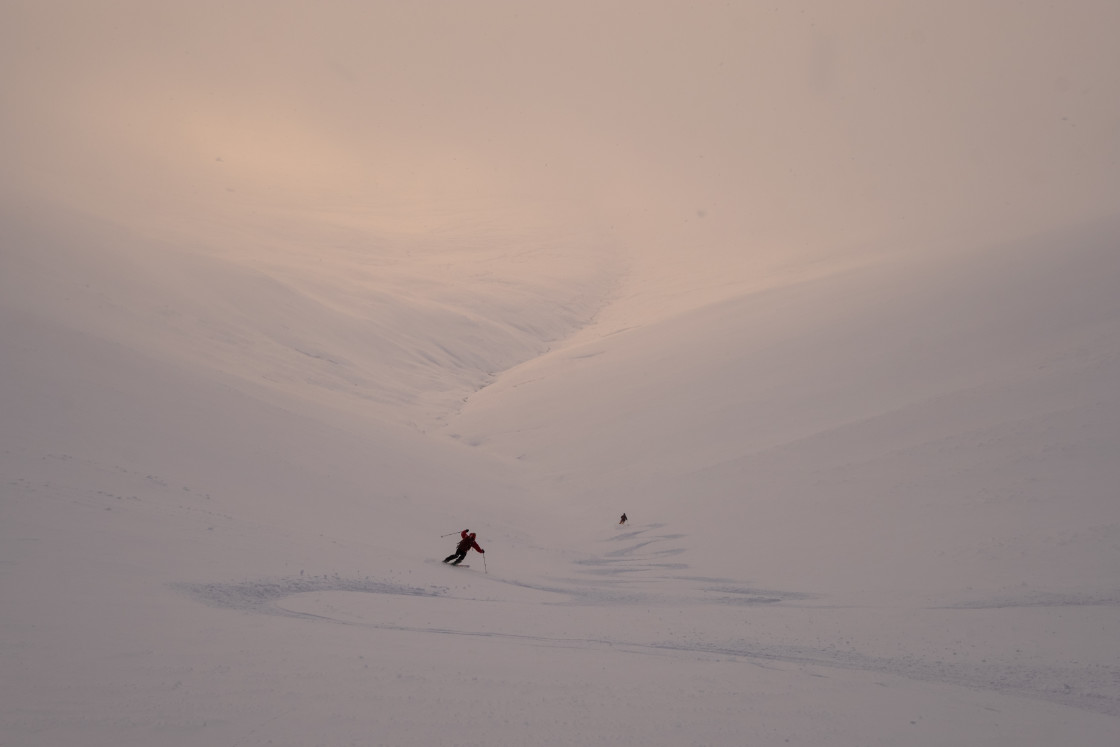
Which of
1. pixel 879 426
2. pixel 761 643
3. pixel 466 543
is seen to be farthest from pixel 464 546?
pixel 879 426

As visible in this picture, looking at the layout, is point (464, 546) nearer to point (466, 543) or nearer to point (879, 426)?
point (466, 543)

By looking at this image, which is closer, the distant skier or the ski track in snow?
the ski track in snow

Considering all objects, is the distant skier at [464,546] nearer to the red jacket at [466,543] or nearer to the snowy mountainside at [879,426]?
the red jacket at [466,543]

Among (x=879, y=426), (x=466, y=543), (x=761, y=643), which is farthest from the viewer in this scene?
Answer: (x=879, y=426)

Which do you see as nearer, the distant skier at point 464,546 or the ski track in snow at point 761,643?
Answer: the ski track in snow at point 761,643

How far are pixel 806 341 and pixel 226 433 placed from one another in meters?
13.3

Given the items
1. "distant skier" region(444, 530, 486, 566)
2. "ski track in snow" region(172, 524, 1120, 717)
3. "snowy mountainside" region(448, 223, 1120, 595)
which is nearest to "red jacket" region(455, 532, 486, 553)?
"distant skier" region(444, 530, 486, 566)

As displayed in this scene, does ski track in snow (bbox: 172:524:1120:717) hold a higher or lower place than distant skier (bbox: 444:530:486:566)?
lower

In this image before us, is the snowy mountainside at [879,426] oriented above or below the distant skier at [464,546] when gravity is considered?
above

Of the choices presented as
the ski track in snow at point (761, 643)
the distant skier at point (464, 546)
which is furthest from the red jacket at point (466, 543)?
the ski track in snow at point (761, 643)

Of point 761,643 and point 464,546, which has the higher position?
point 464,546

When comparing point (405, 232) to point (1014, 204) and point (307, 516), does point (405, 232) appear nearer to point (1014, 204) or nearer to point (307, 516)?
point (307, 516)

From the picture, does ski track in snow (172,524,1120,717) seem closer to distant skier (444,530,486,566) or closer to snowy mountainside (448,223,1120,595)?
snowy mountainside (448,223,1120,595)

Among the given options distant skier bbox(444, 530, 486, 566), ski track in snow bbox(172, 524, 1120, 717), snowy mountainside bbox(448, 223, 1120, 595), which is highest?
snowy mountainside bbox(448, 223, 1120, 595)
